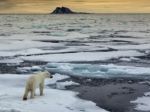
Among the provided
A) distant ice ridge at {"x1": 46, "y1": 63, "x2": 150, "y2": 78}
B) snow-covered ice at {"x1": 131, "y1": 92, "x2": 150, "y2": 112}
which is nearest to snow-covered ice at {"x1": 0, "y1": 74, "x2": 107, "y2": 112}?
snow-covered ice at {"x1": 131, "y1": 92, "x2": 150, "y2": 112}

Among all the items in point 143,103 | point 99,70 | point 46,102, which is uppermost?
point 46,102

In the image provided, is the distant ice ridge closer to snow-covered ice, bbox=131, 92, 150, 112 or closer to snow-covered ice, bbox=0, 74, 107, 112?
snow-covered ice, bbox=0, 74, 107, 112

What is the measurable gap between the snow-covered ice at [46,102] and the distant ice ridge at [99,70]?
3.21 metres

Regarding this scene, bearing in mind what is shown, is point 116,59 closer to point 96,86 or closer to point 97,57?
point 97,57

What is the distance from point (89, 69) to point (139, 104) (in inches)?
219

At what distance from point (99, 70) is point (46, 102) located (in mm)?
5804

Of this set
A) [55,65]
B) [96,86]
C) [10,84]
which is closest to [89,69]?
[55,65]

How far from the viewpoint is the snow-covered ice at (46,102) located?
9117 mm

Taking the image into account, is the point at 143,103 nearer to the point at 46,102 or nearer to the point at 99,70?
the point at 46,102

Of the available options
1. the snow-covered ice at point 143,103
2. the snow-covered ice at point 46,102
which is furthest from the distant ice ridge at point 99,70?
the snow-covered ice at point 143,103

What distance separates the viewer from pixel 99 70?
1534 centimetres

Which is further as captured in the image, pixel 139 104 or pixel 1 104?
pixel 139 104

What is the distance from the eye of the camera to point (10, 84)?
12180 millimetres

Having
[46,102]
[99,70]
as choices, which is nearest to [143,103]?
[46,102]
